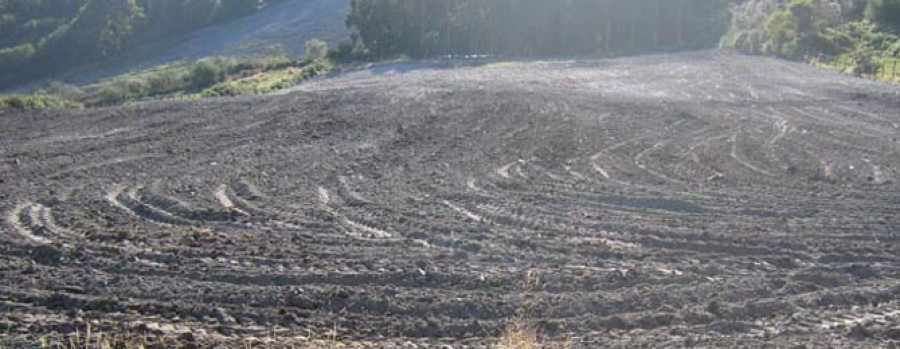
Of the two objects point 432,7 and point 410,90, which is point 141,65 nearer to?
point 432,7

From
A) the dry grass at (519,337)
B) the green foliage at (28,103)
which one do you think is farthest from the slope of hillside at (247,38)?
the dry grass at (519,337)

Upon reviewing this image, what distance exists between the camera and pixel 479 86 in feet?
125

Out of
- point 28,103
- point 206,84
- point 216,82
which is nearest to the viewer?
point 28,103

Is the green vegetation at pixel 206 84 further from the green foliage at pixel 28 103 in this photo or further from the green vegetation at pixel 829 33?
the green vegetation at pixel 829 33

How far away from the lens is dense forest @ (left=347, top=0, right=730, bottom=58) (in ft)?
231

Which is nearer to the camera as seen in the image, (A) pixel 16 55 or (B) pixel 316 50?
(B) pixel 316 50

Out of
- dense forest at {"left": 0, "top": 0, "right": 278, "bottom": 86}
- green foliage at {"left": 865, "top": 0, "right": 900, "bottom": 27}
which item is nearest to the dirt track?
green foliage at {"left": 865, "top": 0, "right": 900, "bottom": 27}

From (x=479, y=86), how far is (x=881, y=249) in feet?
88.6

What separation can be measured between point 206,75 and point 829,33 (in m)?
34.5

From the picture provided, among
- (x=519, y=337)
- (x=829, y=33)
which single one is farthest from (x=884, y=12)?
(x=519, y=337)

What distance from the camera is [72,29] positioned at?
275ft

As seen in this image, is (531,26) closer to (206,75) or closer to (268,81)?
(268,81)

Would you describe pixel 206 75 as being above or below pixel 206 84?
above

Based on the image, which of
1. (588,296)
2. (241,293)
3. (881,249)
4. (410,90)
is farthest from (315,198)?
(410,90)
